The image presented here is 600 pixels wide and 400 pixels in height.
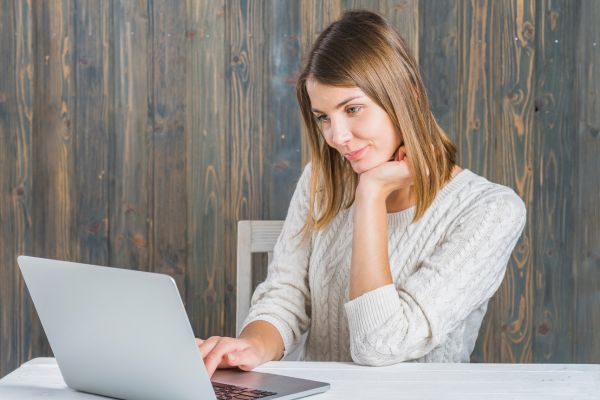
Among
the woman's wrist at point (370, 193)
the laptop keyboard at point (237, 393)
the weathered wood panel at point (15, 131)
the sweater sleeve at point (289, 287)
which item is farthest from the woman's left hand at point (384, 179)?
the weathered wood panel at point (15, 131)

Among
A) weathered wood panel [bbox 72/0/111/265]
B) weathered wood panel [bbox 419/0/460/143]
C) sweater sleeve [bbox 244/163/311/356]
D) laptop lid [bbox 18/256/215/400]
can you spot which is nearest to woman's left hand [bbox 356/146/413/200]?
sweater sleeve [bbox 244/163/311/356]

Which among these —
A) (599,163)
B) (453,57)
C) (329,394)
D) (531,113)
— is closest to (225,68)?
(453,57)

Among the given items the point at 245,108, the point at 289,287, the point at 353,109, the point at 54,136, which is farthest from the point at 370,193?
the point at 54,136

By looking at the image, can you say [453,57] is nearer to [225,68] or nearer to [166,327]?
[225,68]

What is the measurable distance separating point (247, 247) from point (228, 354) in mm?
605

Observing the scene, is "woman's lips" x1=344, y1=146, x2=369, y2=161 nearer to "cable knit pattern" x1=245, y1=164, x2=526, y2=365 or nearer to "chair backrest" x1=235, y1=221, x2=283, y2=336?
"cable knit pattern" x1=245, y1=164, x2=526, y2=365

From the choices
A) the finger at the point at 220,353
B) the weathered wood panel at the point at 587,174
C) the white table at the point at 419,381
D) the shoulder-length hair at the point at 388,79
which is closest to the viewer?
the white table at the point at 419,381

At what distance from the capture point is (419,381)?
3.53 ft

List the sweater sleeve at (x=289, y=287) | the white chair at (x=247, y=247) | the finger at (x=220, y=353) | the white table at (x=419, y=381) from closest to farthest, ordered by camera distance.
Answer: the white table at (x=419, y=381) → the finger at (x=220, y=353) → the sweater sleeve at (x=289, y=287) → the white chair at (x=247, y=247)

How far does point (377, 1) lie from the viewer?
2119 mm

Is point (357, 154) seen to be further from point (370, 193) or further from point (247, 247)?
point (247, 247)

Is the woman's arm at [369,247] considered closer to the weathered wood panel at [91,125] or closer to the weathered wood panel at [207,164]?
the weathered wood panel at [207,164]

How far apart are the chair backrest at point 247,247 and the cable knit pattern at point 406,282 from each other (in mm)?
117

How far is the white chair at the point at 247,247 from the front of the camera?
174 centimetres
